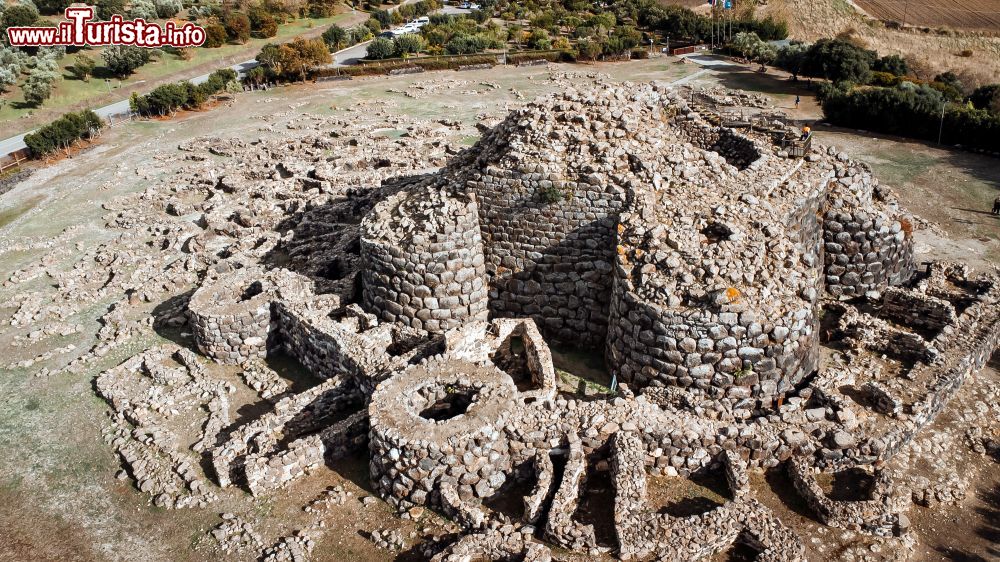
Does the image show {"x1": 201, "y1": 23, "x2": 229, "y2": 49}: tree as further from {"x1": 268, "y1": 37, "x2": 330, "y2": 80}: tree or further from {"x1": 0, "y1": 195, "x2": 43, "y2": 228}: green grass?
{"x1": 0, "y1": 195, "x2": 43, "y2": 228}: green grass

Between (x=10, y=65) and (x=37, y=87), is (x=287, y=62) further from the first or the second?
(x=10, y=65)

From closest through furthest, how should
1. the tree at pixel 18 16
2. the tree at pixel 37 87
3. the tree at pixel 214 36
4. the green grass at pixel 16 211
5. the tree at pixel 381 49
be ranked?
the green grass at pixel 16 211, the tree at pixel 37 87, the tree at pixel 381 49, the tree at pixel 18 16, the tree at pixel 214 36

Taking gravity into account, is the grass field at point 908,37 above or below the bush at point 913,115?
above

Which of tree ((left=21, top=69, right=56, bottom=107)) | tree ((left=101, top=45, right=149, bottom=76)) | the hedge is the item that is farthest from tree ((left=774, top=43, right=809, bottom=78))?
tree ((left=21, top=69, right=56, bottom=107))

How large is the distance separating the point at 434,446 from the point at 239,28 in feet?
199

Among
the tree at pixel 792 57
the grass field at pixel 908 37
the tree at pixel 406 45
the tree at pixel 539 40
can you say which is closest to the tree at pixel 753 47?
the tree at pixel 792 57

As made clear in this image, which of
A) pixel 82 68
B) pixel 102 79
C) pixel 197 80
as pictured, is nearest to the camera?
pixel 82 68

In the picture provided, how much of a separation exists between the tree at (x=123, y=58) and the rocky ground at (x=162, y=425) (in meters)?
23.0

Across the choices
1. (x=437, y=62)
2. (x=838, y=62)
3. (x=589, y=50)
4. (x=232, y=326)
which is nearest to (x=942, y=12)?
(x=838, y=62)

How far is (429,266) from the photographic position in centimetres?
1822

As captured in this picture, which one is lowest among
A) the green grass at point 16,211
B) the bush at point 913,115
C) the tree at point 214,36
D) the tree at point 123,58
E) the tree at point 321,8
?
the green grass at point 16,211

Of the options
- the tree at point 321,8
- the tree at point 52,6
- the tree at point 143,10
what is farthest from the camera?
the tree at point 321,8

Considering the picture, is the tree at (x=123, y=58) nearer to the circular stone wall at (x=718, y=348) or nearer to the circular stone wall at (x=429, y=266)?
the circular stone wall at (x=429, y=266)

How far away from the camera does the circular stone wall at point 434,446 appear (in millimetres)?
13844
